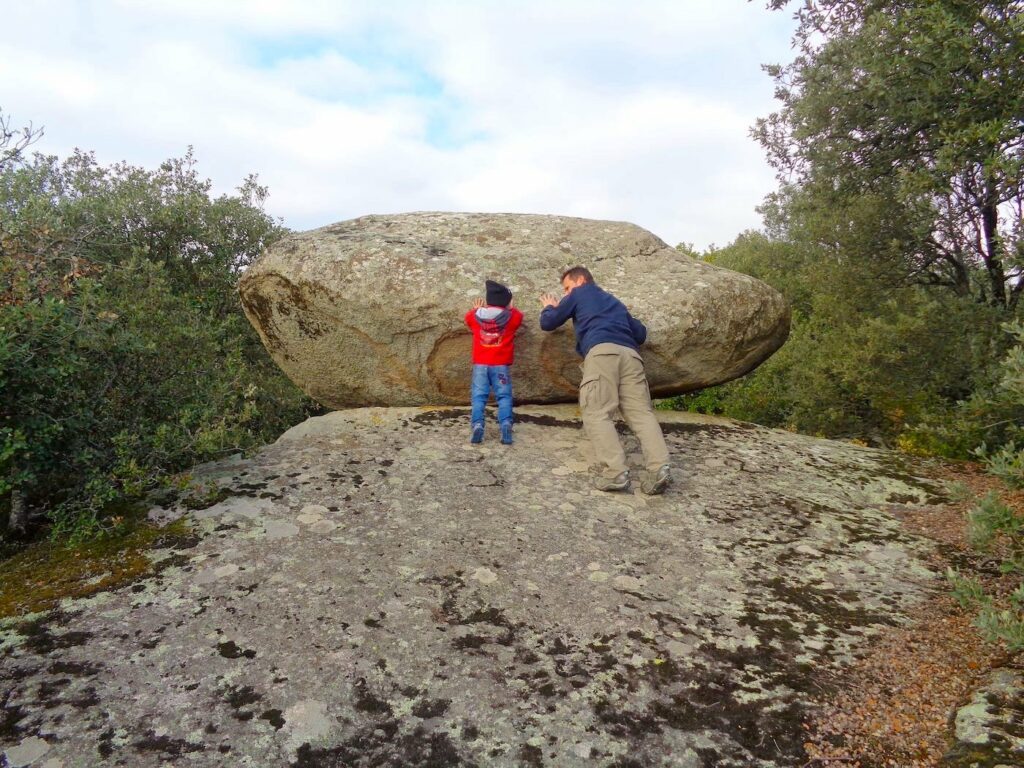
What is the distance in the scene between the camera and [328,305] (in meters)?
9.60

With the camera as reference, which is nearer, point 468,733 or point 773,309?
point 468,733

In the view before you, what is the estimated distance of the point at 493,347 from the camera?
902 centimetres

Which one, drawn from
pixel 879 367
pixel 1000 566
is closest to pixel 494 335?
pixel 1000 566

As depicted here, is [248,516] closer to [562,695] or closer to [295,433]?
[295,433]

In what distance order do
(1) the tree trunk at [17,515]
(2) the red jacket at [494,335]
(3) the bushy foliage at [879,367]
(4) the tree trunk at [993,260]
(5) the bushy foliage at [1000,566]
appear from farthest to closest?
(4) the tree trunk at [993,260], (3) the bushy foliage at [879,367], (2) the red jacket at [494,335], (1) the tree trunk at [17,515], (5) the bushy foliage at [1000,566]

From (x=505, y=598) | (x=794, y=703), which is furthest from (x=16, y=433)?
(x=794, y=703)

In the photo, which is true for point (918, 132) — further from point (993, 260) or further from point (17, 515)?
point (17, 515)

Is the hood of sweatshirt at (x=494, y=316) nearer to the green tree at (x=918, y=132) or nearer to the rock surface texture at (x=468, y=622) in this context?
the rock surface texture at (x=468, y=622)

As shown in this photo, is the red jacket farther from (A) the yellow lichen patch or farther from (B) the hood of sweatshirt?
(A) the yellow lichen patch

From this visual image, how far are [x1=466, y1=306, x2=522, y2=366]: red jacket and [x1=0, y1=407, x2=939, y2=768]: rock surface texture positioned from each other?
1322mm

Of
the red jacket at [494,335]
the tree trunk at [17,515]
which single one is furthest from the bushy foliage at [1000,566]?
the tree trunk at [17,515]

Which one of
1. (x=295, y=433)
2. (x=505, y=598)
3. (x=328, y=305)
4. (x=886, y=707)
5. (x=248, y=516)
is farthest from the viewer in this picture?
(x=328, y=305)

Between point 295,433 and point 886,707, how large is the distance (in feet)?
23.1

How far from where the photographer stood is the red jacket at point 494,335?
8938 mm
